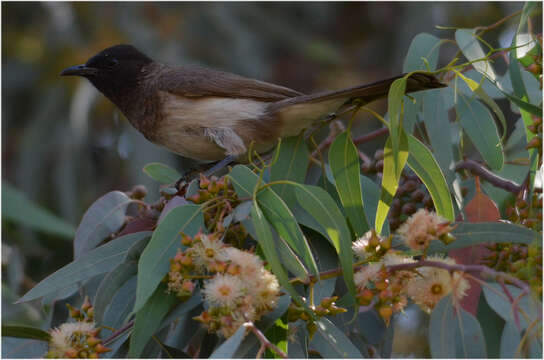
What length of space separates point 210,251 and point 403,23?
7121 millimetres

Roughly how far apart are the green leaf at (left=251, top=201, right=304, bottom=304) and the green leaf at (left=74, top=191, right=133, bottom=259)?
0.91m

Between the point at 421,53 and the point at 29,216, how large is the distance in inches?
107

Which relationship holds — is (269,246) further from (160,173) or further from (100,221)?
(160,173)

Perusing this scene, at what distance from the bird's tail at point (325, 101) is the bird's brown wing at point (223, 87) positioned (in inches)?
3.2

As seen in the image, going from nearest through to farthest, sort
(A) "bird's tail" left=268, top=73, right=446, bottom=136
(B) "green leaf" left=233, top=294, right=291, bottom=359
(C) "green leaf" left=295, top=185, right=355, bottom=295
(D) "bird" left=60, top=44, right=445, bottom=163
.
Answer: (B) "green leaf" left=233, top=294, right=291, bottom=359 → (C) "green leaf" left=295, top=185, right=355, bottom=295 → (A) "bird's tail" left=268, top=73, right=446, bottom=136 → (D) "bird" left=60, top=44, right=445, bottom=163

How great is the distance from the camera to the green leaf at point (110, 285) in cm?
201

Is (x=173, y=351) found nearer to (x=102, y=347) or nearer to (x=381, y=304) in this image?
(x=102, y=347)

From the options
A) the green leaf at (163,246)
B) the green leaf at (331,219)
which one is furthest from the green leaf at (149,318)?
the green leaf at (331,219)

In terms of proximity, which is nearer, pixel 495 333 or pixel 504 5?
pixel 495 333

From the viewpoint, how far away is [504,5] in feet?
24.3

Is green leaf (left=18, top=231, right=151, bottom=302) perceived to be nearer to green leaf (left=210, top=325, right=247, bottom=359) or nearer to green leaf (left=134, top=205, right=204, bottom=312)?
green leaf (left=134, top=205, right=204, bottom=312)

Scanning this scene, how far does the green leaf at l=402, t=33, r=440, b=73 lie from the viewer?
8.41 feet

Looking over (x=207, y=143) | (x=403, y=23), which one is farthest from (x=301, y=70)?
(x=207, y=143)

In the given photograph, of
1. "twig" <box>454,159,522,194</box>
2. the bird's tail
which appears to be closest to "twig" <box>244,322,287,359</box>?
the bird's tail
